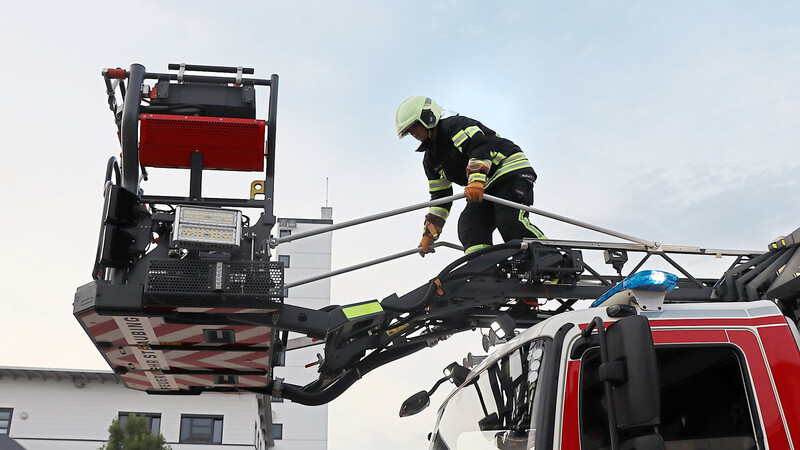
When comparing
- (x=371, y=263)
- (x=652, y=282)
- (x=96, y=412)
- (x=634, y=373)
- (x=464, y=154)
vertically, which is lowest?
(x=634, y=373)

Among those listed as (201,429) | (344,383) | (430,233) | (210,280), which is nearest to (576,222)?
(430,233)

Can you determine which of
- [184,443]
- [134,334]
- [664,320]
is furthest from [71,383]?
[664,320]

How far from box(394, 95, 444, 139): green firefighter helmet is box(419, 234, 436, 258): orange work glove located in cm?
100

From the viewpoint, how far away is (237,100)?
5.21 m

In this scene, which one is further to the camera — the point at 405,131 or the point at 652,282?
the point at 405,131

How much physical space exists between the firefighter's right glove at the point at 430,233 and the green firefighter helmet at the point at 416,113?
0.86 meters

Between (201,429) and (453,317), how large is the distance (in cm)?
3282

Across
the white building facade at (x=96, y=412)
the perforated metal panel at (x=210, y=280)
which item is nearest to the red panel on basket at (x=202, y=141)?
the perforated metal panel at (x=210, y=280)

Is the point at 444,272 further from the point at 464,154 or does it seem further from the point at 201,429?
the point at 201,429

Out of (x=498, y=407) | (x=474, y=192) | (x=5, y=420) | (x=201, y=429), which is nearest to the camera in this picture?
(x=498, y=407)

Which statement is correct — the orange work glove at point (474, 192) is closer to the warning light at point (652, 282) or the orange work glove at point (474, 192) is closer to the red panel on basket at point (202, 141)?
the red panel on basket at point (202, 141)

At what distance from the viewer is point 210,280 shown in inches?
179

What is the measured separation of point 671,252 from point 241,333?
3603 millimetres

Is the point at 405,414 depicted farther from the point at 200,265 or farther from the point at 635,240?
the point at 635,240
